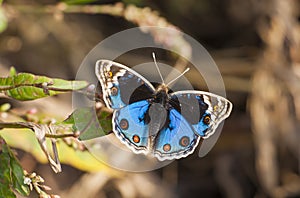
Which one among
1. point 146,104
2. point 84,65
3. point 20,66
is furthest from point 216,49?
point 146,104

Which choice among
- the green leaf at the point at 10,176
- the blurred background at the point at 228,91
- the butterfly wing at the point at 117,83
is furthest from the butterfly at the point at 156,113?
the blurred background at the point at 228,91

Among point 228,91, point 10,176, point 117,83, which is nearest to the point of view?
point 10,176

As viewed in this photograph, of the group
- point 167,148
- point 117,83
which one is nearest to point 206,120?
point 167,148

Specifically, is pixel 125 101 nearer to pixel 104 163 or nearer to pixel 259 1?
pixel 104 163

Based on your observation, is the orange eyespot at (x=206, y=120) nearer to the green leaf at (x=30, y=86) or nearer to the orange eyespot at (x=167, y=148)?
the orange eyespot at (x=167, y=148)

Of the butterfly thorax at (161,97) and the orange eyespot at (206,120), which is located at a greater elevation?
the butterfly thorax at (161,97)

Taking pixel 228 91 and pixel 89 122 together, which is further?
pixel 228 91

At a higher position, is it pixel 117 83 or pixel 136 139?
pixel 117 83

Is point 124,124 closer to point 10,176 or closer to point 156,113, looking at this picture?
point 156,113
